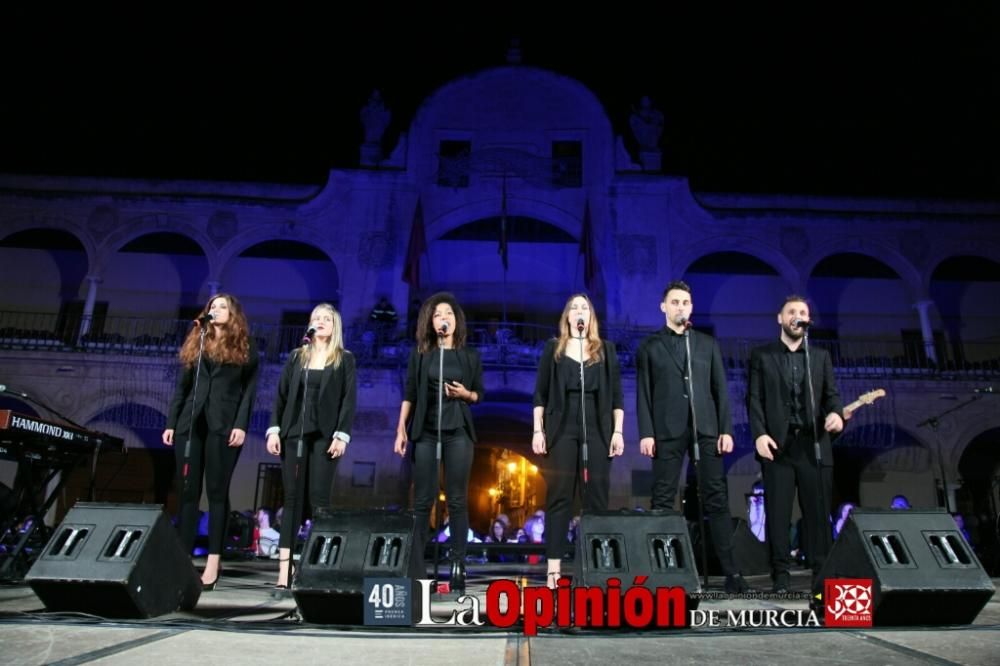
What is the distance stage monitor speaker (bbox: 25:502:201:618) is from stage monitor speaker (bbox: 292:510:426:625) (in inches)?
29.1

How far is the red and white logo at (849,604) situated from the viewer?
2906mm

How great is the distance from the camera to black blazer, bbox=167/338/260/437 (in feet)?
15.2

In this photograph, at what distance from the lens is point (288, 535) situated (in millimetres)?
4301

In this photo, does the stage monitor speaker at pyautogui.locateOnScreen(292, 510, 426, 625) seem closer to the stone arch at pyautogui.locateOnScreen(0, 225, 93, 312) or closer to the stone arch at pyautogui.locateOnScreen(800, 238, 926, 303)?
the stone arch at pyautogui.locateOnScreen(800, 238, 926, 303)

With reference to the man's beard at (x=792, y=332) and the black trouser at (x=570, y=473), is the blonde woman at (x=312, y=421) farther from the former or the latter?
the man's beard at (x=792, y=332)

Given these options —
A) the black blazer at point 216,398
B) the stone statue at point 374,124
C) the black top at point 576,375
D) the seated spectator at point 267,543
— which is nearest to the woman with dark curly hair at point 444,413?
the black top at point 576,375

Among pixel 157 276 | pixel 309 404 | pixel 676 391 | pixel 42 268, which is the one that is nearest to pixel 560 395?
pixel 676 391

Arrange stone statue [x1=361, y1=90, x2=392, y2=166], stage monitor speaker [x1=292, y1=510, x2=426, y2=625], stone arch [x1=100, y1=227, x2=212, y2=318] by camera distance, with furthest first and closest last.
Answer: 1. stone arch [x1=100, y1=227, x2=212, y2=318]
2. stone statue [x1=361, y1=90, x2=392, y2=166]
3. stage monitor speaker [x1=292, y1=510, x2=426, y2=625]

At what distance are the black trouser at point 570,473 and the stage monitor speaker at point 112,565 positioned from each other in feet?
7.01

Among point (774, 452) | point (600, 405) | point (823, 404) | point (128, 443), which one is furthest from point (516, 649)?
point (128, 443)

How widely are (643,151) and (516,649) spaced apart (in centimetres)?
1743

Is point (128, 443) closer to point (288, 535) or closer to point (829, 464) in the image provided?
point (288, 535)

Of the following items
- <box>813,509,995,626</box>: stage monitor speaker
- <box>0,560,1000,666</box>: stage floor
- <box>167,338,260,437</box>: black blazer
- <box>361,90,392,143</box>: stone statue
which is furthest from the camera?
<box>361,90,392,143</box>: stone statue

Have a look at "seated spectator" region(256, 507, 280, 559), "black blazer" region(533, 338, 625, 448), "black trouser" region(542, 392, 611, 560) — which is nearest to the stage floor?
"black trouser" region(542, 392, 611, 560)
